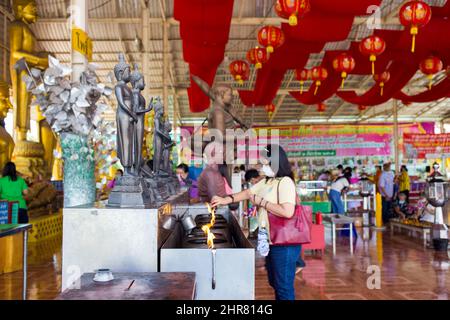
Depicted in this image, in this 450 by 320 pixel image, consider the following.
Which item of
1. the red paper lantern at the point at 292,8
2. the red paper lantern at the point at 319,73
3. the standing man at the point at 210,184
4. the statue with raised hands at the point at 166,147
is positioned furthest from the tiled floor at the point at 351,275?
the red paper lantern at the point at 319,73

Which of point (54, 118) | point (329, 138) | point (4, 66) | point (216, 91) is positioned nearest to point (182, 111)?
point (329, 138)

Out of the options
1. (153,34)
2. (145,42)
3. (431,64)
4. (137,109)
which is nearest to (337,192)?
(431,64)

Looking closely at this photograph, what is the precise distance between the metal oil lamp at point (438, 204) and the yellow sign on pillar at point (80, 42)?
4.40 meters

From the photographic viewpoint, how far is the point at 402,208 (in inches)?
311

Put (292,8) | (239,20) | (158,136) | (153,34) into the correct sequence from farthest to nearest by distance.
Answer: (153,34), (239,20), (292,8), (158,136)

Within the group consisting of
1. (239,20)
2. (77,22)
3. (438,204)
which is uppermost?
(239,20)

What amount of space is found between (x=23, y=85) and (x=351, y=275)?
578 cm

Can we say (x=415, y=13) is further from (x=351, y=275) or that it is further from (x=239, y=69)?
(x=239, y=69)

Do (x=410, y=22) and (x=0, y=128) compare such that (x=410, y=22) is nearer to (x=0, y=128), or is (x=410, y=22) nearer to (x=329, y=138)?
(x=0, y=128)

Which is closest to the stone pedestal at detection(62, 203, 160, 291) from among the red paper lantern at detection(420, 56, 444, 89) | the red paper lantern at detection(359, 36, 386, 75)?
the red paper lantern at detection(359, 36, 386, 75)

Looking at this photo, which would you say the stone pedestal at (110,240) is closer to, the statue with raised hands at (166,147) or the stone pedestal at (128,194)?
the stone pedestal at (128,194)

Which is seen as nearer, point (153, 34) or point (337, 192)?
point (337, 192)

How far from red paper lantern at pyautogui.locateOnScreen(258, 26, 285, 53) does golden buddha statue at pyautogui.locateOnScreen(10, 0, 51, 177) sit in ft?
11.3

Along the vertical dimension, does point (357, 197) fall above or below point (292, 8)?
below
